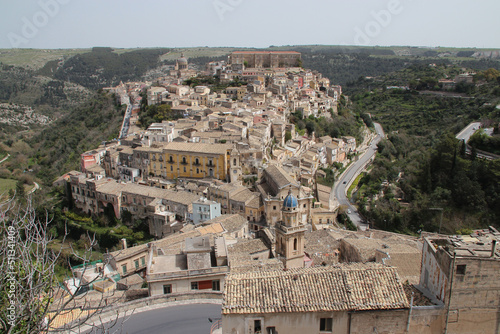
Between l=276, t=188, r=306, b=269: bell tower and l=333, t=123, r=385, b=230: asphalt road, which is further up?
l=276, t=188, r=306, b=269: bell tower

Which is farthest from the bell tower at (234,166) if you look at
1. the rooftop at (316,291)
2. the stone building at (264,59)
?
the stone building at (264,59)

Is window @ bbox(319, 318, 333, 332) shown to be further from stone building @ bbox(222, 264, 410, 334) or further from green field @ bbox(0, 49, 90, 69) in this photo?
green field @ bbox(0, 49, 90, 69)

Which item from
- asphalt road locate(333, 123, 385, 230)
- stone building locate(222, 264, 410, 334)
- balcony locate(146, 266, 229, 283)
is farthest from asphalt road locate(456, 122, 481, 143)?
stone building locate(222, 264, 410, 334)

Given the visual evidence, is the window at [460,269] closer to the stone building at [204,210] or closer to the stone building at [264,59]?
the stone building at [204,210]

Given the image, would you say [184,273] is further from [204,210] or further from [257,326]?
[204,210]

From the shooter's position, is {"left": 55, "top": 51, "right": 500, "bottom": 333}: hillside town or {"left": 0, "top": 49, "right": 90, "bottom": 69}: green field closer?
{"left": 55, "top": 51, "right": 500, "bottom": 333}: hillside town

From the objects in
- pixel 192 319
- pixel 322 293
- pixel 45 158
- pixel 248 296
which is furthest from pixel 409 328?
pixel 45 158

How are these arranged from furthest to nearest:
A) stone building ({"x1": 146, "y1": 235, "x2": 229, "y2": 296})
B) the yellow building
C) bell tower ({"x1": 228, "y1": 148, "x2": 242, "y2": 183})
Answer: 1. the yellow building
2. bell tower ({"x1": 228, "y1": 148, "x2": 242, "y2": 183})
3. stone building ({"x1": 146, "y1": 235, "x2": 229, "y2": 296})

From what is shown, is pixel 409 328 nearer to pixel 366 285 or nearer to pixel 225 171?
pixel 366 285
